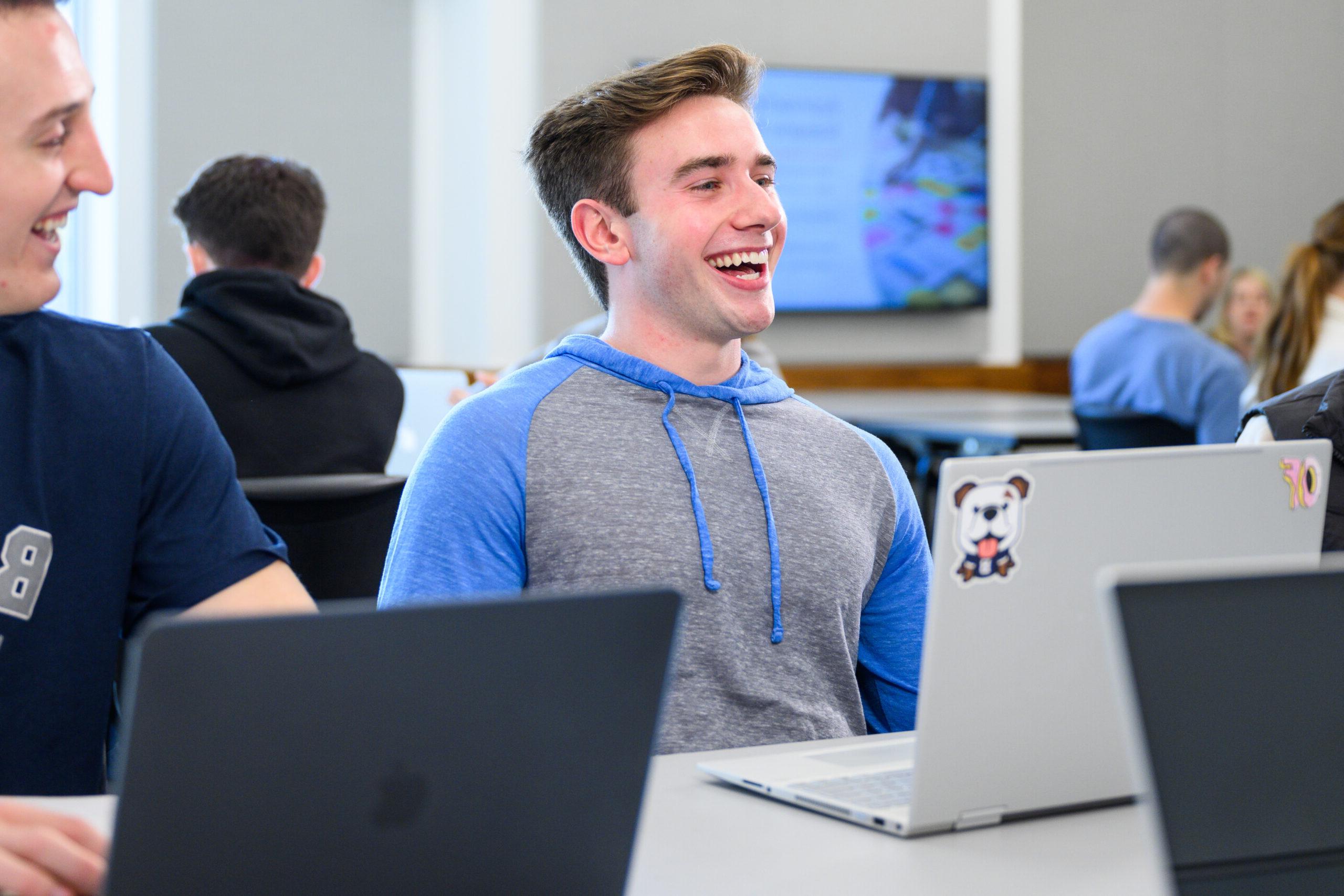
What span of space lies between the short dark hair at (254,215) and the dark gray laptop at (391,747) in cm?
199

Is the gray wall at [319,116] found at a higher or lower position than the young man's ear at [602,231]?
higher

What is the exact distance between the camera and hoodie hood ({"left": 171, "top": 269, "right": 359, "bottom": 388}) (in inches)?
89.5

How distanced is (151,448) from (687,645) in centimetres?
54

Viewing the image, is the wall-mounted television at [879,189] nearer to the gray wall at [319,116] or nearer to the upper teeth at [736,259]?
the gray wall at [319,116]

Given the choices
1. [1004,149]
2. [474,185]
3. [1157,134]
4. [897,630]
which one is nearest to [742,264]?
[897,630]

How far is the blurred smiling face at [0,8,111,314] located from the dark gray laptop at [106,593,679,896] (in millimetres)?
714

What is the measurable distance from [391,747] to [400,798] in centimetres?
3

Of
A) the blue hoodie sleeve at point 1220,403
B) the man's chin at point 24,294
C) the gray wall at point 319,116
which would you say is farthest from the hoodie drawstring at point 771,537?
the gray wall at point 319,116

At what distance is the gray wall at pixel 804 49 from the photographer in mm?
5305

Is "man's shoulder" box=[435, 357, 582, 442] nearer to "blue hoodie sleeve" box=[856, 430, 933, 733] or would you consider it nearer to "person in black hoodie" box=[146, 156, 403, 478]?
"blue hoodie sleeve" box=[856, 430, 933, 733]

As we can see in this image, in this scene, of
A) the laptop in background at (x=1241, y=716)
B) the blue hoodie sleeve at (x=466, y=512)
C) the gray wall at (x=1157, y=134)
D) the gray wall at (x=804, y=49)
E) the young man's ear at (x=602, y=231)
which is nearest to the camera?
the laptop in background at (x=1241, y=716)

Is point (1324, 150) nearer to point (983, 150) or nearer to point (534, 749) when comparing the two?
point (983, 150)

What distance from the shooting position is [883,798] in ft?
3.30

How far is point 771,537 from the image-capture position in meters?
1.45
